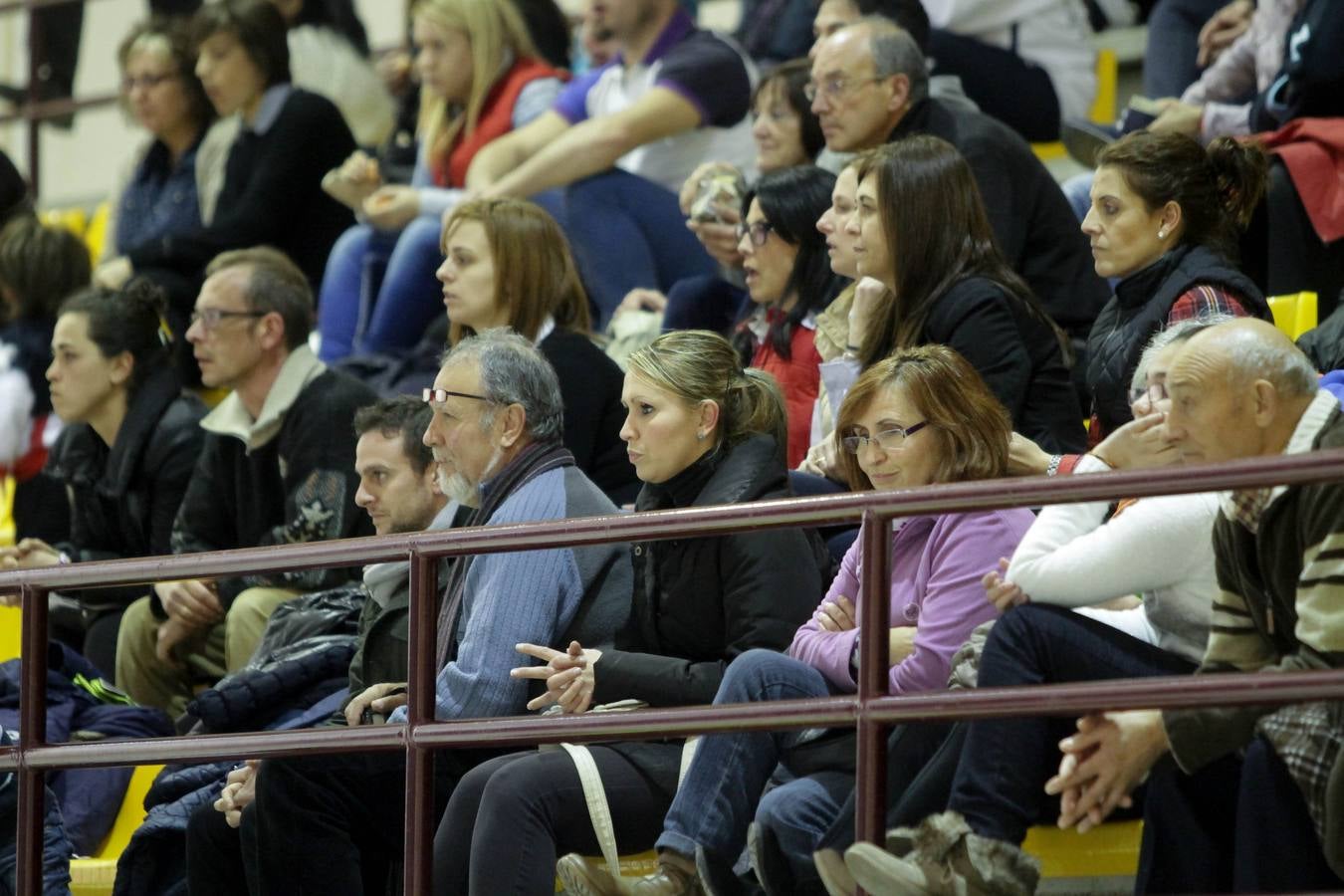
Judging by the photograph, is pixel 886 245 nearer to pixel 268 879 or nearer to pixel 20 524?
pixel 268 879

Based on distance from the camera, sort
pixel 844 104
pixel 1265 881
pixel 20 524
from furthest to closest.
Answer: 1. pixel 20 524
2. pixel 844 104
3. pixel 1265 881

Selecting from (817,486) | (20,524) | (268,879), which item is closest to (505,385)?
(817,486)

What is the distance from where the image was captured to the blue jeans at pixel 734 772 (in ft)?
14.0

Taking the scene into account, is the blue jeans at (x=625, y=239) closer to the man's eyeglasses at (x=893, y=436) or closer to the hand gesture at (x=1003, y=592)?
the man's eyeglasses at (x=893, y=436)

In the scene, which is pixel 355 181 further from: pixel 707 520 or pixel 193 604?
pixel 707 520

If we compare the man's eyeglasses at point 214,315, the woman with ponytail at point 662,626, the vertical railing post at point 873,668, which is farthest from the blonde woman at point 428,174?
the vertical railing post at point 873,668

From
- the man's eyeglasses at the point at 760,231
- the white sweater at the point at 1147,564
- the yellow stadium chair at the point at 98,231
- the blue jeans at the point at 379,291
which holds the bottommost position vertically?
the yellow stadium chair at the point at 98,231

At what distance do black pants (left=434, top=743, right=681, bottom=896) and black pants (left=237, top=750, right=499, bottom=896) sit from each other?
221 millimetres

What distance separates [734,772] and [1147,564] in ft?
2.73

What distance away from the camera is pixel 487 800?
4488mm

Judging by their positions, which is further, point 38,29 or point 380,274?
Result: point 38,29

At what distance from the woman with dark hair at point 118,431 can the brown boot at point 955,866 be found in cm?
348

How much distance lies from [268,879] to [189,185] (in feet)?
14.0

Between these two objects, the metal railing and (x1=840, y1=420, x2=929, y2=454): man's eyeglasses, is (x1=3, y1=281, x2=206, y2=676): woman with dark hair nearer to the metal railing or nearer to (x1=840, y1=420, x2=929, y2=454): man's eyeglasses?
the metal railing
